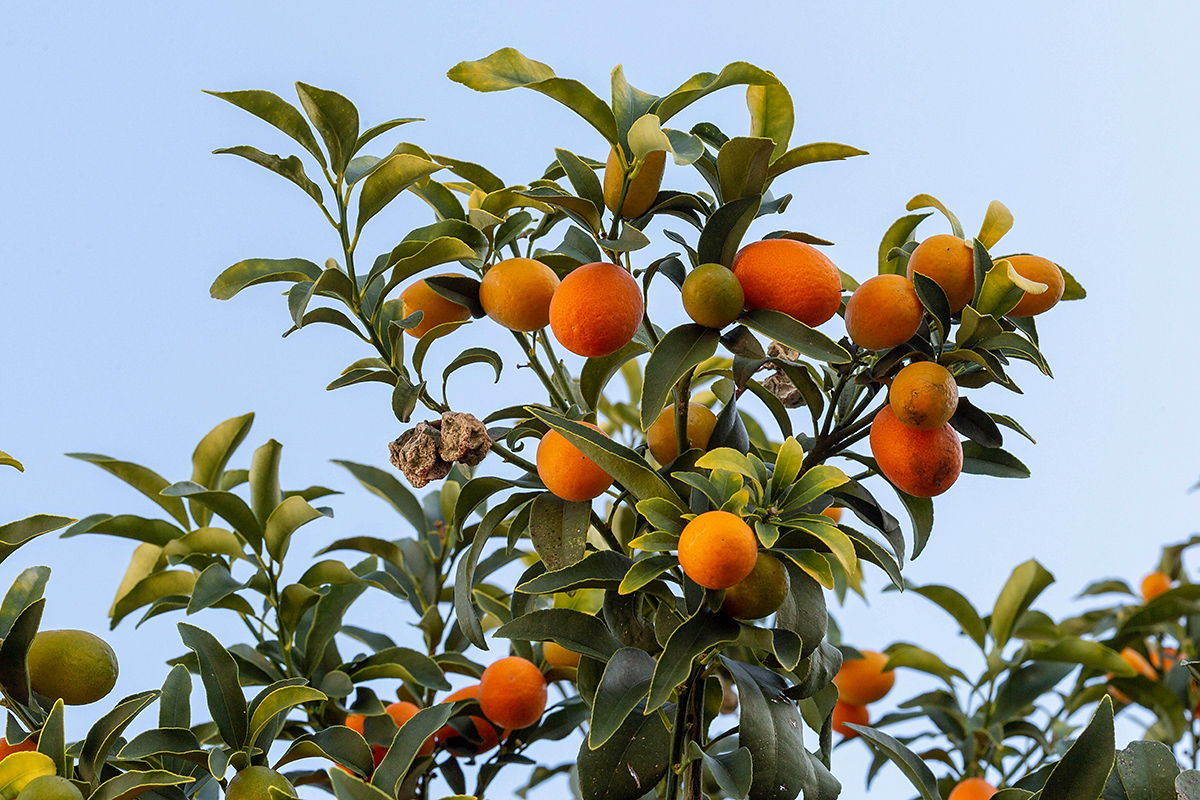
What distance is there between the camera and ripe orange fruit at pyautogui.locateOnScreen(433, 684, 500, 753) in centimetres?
102

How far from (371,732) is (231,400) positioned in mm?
1323

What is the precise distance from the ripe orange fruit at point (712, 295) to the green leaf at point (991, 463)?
27cm

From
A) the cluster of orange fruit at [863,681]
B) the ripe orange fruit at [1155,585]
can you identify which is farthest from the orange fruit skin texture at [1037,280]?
the ripe orange fruit at [1155,585]

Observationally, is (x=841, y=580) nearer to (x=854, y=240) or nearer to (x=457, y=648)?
(x=457, y=648)

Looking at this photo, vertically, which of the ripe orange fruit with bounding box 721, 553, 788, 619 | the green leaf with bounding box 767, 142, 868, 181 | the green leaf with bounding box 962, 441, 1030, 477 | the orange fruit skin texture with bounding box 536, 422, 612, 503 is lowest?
the ripe orange fruit with bounding box 721, 553, 788, 619

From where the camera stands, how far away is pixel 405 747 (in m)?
0.77

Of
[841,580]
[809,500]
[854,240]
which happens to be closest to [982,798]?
[841,580]

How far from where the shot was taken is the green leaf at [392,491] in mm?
1194

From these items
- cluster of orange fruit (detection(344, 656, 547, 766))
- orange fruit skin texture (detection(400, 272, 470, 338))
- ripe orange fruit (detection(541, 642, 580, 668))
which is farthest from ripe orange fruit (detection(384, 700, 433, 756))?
orange fruit skin texture (detection(400, 272, 470, 338))

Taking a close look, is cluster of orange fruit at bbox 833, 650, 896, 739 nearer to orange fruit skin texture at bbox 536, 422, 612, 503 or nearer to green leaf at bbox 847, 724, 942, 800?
green leaf at bbox 847, 724, 942, 800

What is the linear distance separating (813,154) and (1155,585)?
129 cm

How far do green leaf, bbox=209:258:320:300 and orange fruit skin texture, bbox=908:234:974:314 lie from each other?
1.56 feet

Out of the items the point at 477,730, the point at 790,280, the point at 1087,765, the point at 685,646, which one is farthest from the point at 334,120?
the point at 1087,765

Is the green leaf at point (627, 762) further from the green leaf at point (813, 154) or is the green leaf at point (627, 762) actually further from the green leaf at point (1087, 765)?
the green leaf at point (813, 154)
